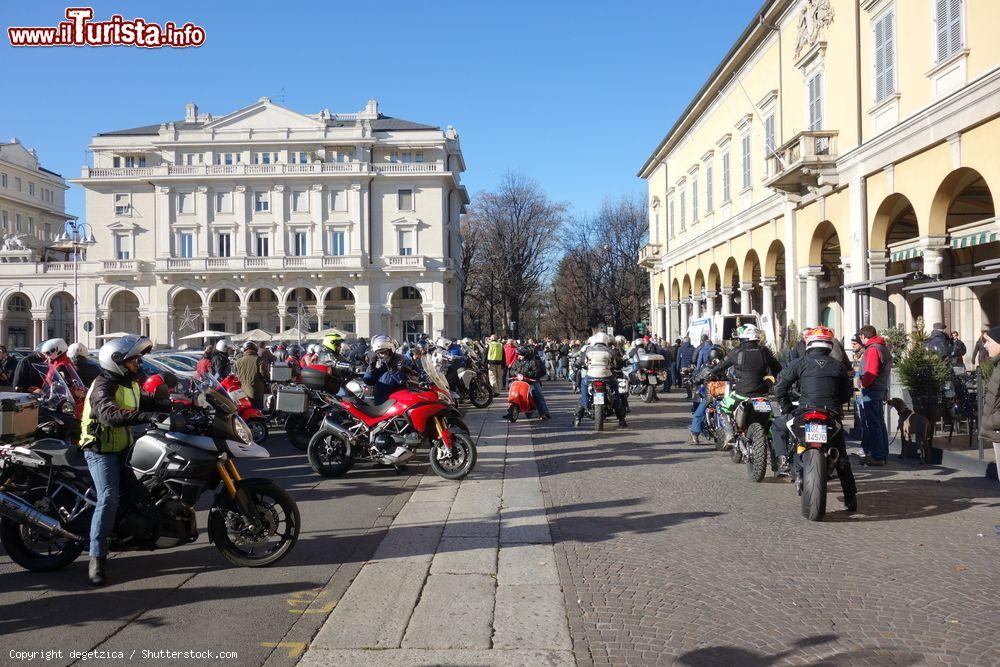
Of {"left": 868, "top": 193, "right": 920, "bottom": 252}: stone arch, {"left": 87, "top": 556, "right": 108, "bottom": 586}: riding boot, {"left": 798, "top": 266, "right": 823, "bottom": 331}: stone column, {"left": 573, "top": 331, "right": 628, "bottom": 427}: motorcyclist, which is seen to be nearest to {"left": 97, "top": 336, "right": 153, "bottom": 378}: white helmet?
{"left": 87, "top": 556, "right": 108, "bottom": 586}: riding boot

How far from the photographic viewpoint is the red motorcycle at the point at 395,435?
9.27 meters

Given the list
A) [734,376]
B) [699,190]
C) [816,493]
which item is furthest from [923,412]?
[699,190]

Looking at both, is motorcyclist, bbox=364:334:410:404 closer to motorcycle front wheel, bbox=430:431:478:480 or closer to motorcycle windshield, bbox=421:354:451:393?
motorcycle windshield, bbox=421:354:451:393

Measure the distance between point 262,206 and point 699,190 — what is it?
127 feet

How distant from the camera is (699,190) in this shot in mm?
36000

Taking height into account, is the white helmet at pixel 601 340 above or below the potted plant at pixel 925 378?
above

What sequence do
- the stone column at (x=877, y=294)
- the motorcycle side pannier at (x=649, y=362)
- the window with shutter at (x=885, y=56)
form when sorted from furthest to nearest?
the motorcycle side pannier at (x=649, y=362), the stone column at (x=877, y=294), the window with shutter at (x=885, y=56)

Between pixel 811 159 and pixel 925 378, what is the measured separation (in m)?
11.8

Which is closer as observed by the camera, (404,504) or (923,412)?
(404,504)

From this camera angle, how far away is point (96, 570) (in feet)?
17.4

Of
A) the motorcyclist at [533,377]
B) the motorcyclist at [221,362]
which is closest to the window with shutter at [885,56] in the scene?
the motorcyclist at [533,377]

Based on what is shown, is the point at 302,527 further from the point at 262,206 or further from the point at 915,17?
the point at 262,206

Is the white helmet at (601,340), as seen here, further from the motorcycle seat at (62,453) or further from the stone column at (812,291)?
the stone column at (812,291)

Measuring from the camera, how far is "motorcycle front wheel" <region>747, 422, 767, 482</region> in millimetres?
8906
